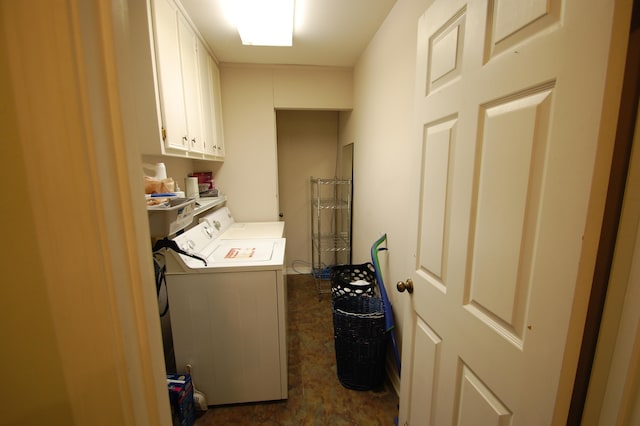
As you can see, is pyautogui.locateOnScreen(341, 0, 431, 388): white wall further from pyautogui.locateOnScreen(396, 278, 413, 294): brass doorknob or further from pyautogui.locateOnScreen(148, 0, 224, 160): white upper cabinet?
pyautogui.locateOnScreen(148, 0, 224, 160): white upper cabinet

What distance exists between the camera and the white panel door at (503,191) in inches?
19.8

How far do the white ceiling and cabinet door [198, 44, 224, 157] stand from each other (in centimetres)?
16

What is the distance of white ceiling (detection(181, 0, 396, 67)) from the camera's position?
171 cm

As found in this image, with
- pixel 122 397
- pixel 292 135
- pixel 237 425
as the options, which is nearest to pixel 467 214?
pixel 122 397

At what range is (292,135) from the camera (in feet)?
11.3

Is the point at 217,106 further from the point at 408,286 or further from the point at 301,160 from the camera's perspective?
the point at 408,286

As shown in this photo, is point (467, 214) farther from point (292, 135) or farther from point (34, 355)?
point (292, 135)

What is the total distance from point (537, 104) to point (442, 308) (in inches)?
26.8

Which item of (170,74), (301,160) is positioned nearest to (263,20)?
(170,74)

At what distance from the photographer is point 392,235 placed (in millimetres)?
1796

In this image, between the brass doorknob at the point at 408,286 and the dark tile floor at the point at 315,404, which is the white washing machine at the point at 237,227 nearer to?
the dark tile floor at the point at 315,404

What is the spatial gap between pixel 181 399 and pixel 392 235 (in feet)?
5.12

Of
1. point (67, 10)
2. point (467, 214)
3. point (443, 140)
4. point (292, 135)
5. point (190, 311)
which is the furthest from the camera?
point (292, 135)

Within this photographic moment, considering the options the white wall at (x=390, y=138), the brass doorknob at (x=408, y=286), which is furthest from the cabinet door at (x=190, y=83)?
the brass doorknob at (x=408, y=286)
